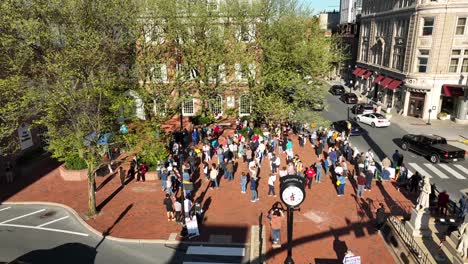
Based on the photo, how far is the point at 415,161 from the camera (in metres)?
26.0

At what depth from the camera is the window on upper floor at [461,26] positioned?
35219mm

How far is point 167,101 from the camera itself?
2669 cm

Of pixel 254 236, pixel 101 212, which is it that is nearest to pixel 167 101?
pixel 101 212

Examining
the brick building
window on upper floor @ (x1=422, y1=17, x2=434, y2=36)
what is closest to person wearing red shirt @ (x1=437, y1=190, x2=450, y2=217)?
the brick building

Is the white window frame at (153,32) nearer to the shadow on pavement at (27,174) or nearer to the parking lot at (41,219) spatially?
the shadow on pavement at (27,174)

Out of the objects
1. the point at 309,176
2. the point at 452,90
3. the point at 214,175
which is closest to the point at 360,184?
the point at 309,176

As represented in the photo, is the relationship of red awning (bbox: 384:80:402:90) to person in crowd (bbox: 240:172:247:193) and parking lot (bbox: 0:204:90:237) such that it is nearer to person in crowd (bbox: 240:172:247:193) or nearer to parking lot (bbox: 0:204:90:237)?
person in crowd (bbox: 240:172:247:193)

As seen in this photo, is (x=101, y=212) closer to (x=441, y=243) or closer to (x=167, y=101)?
(x=167, y=101)

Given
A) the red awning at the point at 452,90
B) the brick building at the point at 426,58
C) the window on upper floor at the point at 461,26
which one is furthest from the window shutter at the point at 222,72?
the window on upper floor at the point at 461,26

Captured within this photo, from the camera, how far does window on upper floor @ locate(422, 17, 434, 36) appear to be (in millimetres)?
36263

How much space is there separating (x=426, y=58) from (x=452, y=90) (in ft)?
14.1

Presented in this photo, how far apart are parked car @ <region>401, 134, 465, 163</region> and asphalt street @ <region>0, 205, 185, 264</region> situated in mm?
20128

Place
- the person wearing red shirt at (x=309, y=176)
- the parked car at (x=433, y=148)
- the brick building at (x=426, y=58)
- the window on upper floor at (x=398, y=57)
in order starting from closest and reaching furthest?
the person wearing red shirt at (x=309, y=176)
the parked car at (x=433, y=148)
the brick building at (x=426, y=58)
the window on upper floor at (x=398, y=57)

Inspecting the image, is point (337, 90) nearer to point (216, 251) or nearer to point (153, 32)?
point (153, 32)
